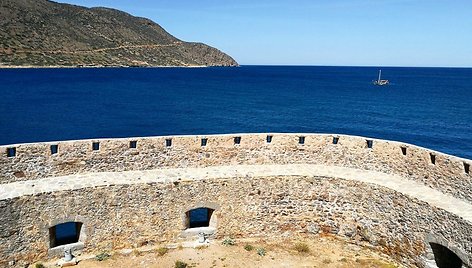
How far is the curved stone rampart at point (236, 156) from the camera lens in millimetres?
15312

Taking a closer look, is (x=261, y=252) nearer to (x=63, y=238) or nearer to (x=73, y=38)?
(x=63, y=238)

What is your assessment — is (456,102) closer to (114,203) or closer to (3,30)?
(114,203)

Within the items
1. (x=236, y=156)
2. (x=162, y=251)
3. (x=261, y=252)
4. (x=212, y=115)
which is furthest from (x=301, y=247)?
(x=212, y=115)

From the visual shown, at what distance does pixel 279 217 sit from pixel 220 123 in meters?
28.4

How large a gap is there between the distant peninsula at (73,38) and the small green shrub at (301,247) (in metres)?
107

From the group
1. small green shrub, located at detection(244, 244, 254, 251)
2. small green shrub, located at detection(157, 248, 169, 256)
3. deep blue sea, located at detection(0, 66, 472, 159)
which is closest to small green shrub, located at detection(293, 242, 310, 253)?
small green shrub, located at detection(244, 244, 254, 251)

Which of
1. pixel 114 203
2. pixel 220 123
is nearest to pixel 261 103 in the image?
pixel 220 123

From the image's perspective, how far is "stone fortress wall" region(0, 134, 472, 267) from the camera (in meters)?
14.3

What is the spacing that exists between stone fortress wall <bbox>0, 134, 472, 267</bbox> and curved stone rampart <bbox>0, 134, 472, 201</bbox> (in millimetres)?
39

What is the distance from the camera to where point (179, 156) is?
17.6 metres

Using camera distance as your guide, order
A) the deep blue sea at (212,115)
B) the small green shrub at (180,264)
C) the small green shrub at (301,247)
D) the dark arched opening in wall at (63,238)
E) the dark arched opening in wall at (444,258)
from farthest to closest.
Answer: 1. the deep blue sea at (212,115)
2. the small green shrub at (301,247)
3. the dark arched opening in wall at (63,238)
4. the small green shrub at (180,264)
5. the dark arched opening in wall at (444,258)

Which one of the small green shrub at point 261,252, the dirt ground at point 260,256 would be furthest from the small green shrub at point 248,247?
the small green shrub at point 261,252

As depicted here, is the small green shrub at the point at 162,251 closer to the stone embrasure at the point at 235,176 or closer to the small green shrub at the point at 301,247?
the stone embrasure at the point at 235,176

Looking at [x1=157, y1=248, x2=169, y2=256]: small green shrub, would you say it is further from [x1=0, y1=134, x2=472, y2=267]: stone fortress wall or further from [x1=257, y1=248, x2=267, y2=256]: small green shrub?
[x1=257, y1=248, x2=267, y2=256]: small green shrub
